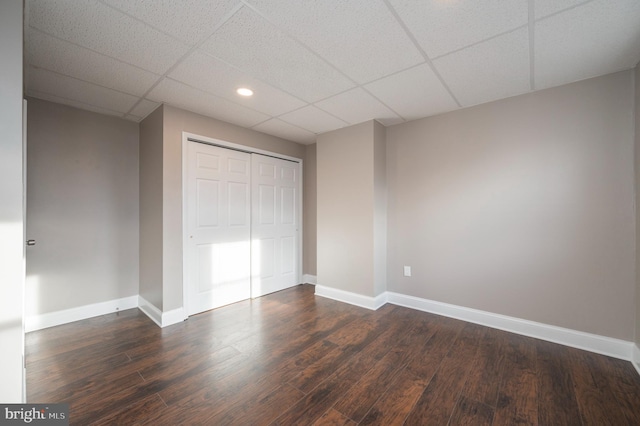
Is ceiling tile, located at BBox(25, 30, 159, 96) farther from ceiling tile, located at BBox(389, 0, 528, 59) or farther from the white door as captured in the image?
ceiling tile, located at BBox(389, 0, 528, 59)

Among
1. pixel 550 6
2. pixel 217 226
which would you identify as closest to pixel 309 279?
pixel 217 226

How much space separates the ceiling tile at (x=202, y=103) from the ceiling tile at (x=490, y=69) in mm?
2083

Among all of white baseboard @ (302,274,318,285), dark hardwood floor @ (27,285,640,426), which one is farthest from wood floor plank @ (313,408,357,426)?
white baseboard @ (302,274,318,285)

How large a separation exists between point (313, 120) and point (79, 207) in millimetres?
2946

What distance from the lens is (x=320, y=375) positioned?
188 cm

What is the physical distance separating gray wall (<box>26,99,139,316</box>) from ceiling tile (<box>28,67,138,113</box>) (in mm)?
339

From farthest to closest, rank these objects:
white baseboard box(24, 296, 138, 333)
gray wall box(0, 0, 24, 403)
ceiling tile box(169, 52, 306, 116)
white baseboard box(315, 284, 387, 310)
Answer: white baseboard box(315, 284, 387, 310), white baseboard box(24, 296, 138, 333), ceiling tile box(169, 52, 306, 116), gray wall box(0, 0, 24, 403)

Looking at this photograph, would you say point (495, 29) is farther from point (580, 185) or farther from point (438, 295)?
point (438, 295)

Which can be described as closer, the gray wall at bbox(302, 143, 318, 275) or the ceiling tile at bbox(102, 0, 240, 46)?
the ceiling tile at bbox(102, 0, 240, 46)

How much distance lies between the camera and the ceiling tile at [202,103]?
2432 mm

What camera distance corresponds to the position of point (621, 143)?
2.10 m

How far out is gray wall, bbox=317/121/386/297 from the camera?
3250mm

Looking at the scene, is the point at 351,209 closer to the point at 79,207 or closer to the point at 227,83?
the point at 227,83

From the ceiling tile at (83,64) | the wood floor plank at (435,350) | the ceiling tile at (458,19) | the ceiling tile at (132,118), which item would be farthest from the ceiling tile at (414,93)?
the ceiling tile at (132,118)
